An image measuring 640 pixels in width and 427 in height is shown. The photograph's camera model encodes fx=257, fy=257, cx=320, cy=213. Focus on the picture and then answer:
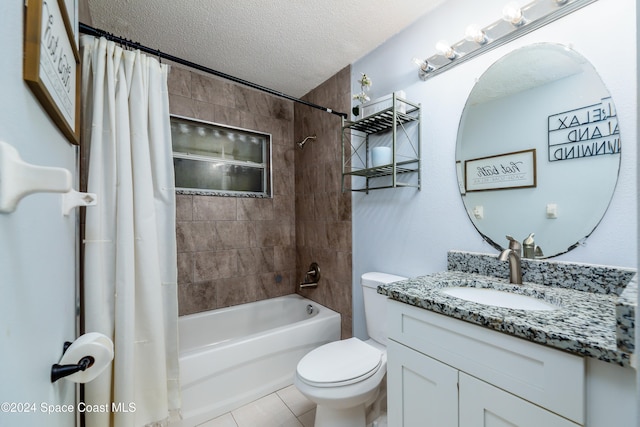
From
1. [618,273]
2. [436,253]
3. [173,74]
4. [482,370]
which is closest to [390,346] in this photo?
[482,370]

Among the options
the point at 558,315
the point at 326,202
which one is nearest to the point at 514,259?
the point at 558,315

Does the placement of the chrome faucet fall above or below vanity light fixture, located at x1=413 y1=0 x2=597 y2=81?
below

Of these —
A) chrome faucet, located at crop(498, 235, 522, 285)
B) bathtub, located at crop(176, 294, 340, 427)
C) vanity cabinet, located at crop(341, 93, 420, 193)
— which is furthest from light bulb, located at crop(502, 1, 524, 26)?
bathtub, located at crop(176, 294, 340, 427)

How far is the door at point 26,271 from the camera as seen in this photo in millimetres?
365

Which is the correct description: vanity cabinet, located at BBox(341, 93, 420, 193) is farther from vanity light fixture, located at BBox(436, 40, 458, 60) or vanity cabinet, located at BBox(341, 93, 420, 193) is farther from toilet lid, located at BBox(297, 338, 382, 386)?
toilet lid, located at BBox(297, 338, 382, 386)

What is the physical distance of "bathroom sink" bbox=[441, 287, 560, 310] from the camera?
1.01m

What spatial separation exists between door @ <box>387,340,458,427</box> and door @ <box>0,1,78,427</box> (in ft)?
3.45

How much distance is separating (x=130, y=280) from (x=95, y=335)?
0.66 meters

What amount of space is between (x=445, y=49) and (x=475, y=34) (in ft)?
0.49

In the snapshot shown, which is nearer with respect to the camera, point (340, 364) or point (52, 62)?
point (52, 62)

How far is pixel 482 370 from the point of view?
0.81 metres

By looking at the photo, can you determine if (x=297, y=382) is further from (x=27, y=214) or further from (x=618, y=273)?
(x=618, y=273)

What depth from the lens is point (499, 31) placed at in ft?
3.97

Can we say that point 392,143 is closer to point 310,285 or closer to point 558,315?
point 558,315
